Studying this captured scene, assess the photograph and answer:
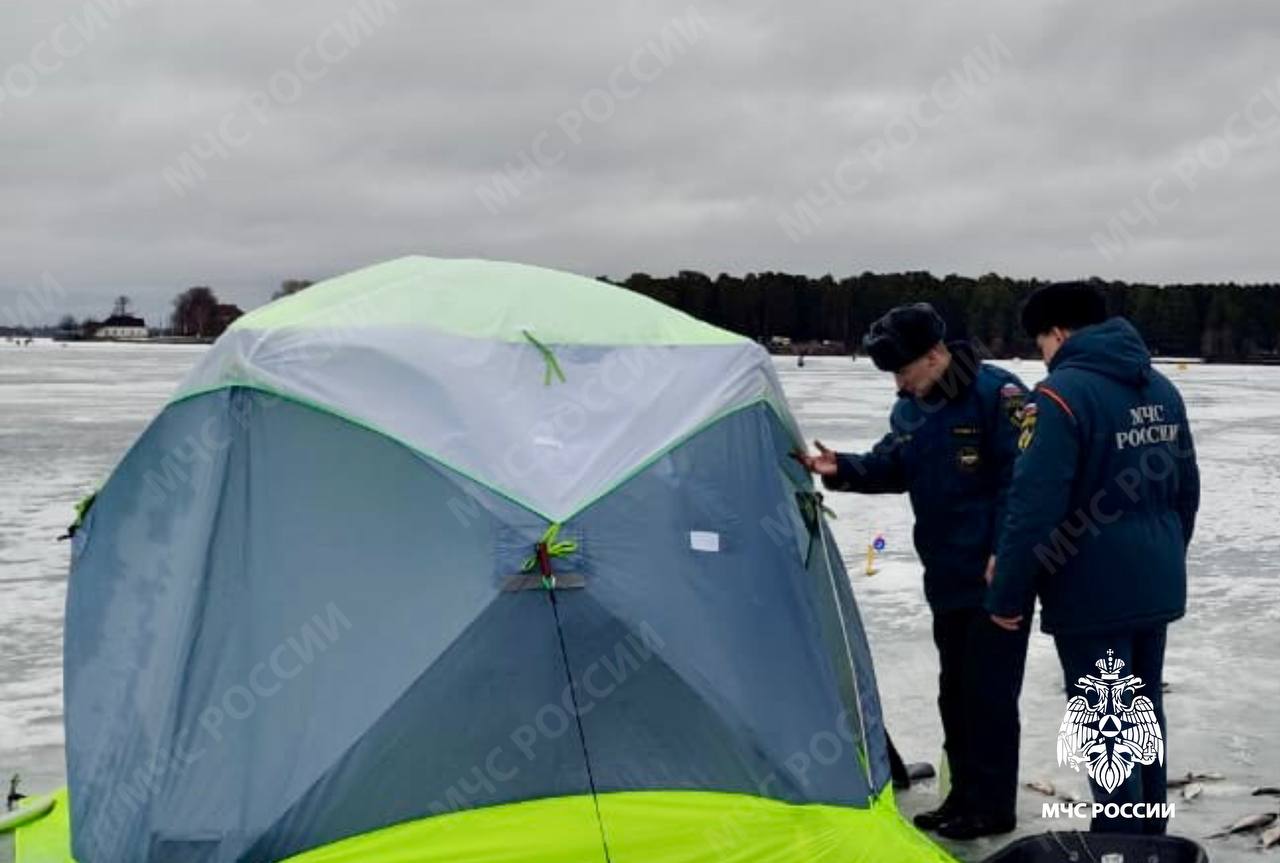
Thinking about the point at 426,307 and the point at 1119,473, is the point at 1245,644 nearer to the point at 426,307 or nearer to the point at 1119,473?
the point at 1119,473

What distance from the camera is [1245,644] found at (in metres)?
6.99

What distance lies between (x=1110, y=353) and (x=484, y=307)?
2022 mm

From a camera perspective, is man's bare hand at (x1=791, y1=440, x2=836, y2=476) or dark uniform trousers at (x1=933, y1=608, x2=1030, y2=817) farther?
man's bare hand at (x1=791, y1=440, x2=836, y2=476)

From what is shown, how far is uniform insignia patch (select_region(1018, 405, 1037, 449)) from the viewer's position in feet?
12.7

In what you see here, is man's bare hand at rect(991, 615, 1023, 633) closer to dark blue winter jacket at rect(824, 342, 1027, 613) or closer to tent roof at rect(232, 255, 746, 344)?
dark blue winter jacket at rect(824, 342, 1027, 613)

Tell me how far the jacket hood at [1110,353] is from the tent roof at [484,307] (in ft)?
3.70

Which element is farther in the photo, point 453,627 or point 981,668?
point 981,668

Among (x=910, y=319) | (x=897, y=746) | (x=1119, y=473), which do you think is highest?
(x=910, y=319)

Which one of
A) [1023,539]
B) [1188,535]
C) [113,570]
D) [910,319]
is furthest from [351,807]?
[1188,535]

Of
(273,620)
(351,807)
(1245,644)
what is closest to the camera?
(351,807)

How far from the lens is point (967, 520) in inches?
176

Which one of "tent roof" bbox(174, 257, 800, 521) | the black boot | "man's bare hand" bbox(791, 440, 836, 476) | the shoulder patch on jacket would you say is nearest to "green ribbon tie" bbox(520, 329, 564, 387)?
"tent roof" bbox(174, 257, 800, 521)

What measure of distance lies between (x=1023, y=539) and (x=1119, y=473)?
0.36m

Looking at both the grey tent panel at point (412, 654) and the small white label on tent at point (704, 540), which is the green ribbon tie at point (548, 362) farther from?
the small white label on tent at point (704, 540)
